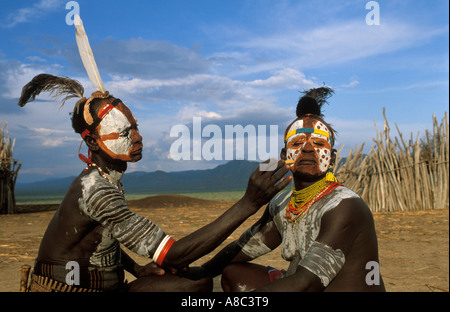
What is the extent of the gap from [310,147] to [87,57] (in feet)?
6.78

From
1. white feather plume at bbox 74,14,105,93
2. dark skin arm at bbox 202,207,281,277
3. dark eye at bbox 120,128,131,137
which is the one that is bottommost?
dark skin arm at bbox 202,207,281,277

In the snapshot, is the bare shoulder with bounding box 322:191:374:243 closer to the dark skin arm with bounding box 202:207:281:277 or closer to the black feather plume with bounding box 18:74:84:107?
the dark skin arm with bounding box 202:207:281:277

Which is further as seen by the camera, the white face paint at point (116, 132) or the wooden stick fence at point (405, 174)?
the wooden stick fence at point (405, 174)

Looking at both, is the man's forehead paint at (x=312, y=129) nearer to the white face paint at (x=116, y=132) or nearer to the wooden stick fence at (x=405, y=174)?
the white face paint at (x=116, y=132)

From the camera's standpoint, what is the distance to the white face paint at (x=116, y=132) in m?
3.20

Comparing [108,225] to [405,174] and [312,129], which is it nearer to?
[312,129]

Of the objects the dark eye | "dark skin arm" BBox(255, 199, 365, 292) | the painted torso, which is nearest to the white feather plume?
the dark eye

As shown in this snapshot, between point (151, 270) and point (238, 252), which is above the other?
point (238, 252)

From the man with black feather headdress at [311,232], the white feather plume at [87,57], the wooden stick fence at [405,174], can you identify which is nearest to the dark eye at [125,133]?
the white feather plume at [87,57]

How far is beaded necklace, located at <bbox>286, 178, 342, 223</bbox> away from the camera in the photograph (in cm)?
298

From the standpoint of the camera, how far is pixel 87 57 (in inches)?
135

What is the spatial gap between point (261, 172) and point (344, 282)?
102cm

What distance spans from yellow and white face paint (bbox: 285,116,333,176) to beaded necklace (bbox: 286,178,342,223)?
10cm

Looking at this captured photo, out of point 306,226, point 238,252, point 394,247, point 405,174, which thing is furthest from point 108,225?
point 405,174
